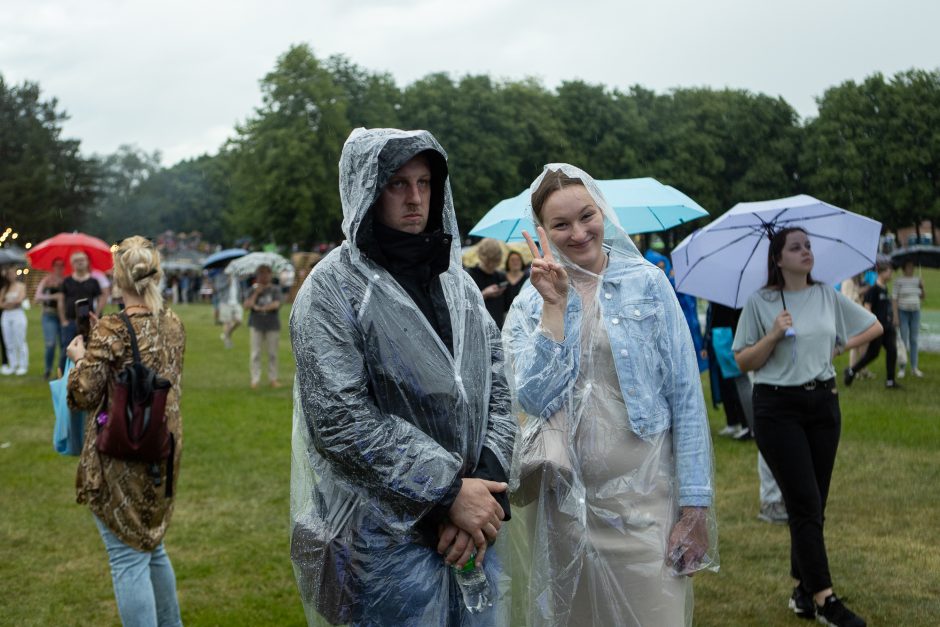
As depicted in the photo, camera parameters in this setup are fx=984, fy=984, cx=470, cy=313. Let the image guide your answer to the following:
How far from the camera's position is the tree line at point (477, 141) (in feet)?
150

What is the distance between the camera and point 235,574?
5609 mm

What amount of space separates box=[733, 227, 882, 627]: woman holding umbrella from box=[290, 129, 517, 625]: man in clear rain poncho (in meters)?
2.42

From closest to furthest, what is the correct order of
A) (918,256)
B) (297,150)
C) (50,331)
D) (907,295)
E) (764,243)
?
(764,243) < (907,295) < (50,331) < (918,256) < (297,150)

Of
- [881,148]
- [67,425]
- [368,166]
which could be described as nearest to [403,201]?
[368,166]

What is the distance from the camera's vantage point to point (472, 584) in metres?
2.48

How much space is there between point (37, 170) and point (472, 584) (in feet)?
181

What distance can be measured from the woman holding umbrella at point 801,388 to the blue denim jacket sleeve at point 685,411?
168 centimetres

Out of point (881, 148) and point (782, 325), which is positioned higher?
point (881, 148)

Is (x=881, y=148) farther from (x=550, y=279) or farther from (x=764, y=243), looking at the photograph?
(x=550, y=279)

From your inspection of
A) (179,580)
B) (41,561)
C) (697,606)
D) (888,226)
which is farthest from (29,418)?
(888,226)

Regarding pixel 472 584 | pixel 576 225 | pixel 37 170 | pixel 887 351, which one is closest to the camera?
pixel 472 584

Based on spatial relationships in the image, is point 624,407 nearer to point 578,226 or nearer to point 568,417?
point 568,417

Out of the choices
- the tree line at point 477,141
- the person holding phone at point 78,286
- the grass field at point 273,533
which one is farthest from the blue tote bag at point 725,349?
the tree line at point 477,141

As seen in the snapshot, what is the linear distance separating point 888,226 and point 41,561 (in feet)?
→ 125
